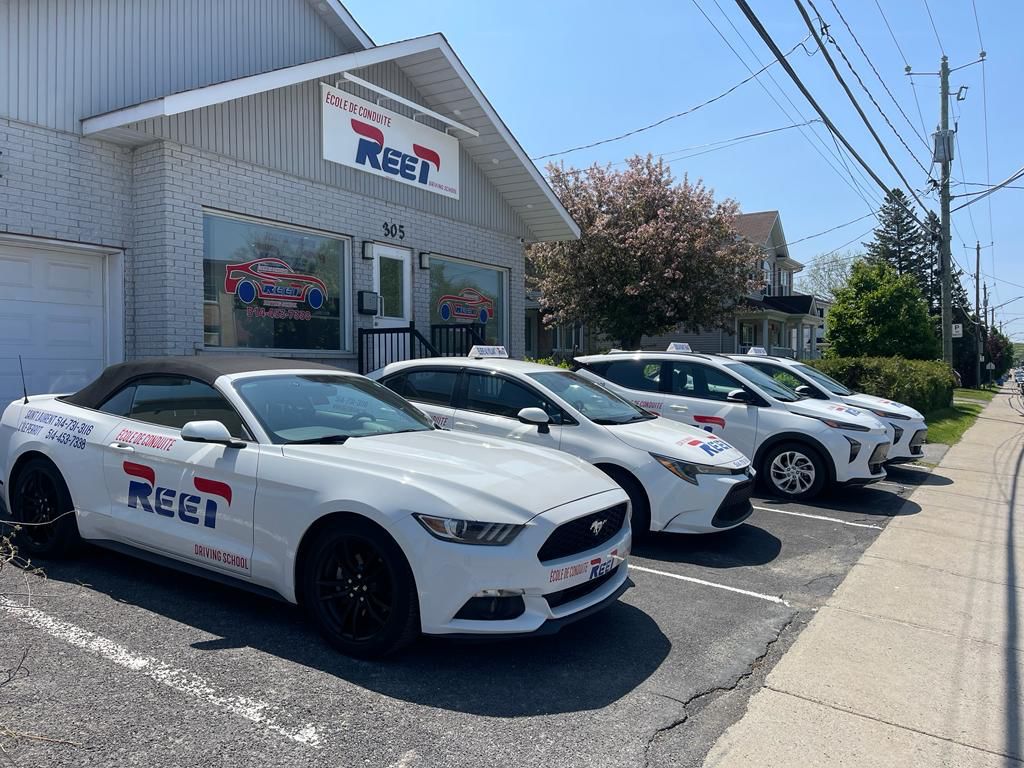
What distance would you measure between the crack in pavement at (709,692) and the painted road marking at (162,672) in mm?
1371

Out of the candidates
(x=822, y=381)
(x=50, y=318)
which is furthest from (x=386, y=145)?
(x=822, y=381)

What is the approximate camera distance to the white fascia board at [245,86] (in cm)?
795

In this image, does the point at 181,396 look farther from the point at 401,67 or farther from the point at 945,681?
the point at 401,67

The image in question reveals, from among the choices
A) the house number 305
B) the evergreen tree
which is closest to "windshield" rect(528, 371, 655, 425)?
the house number 305

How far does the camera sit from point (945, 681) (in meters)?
4.06

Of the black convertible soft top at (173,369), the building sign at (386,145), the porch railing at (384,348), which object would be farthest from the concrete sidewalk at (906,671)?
the building sign at (386,145)

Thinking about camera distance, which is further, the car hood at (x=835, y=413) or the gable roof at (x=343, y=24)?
the gable roof at (x=343, y=24)

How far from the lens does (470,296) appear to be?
539 inches

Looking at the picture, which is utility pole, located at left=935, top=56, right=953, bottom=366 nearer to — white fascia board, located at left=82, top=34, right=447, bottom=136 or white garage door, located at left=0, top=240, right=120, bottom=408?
white fascia board, located at left=82, top=34, right=447, bottom=136

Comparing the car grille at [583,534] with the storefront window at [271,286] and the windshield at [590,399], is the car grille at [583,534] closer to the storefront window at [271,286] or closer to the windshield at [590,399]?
the windshield at [590,399]

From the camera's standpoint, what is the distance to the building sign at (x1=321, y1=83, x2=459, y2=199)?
10633mm

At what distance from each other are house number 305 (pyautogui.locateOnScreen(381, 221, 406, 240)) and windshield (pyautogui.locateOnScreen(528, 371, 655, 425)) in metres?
5.09

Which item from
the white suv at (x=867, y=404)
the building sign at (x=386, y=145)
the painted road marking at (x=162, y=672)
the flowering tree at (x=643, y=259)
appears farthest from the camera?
the flowering tree at (x=643, y=259)

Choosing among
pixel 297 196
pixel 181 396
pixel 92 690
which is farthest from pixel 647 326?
pixel 92 690
